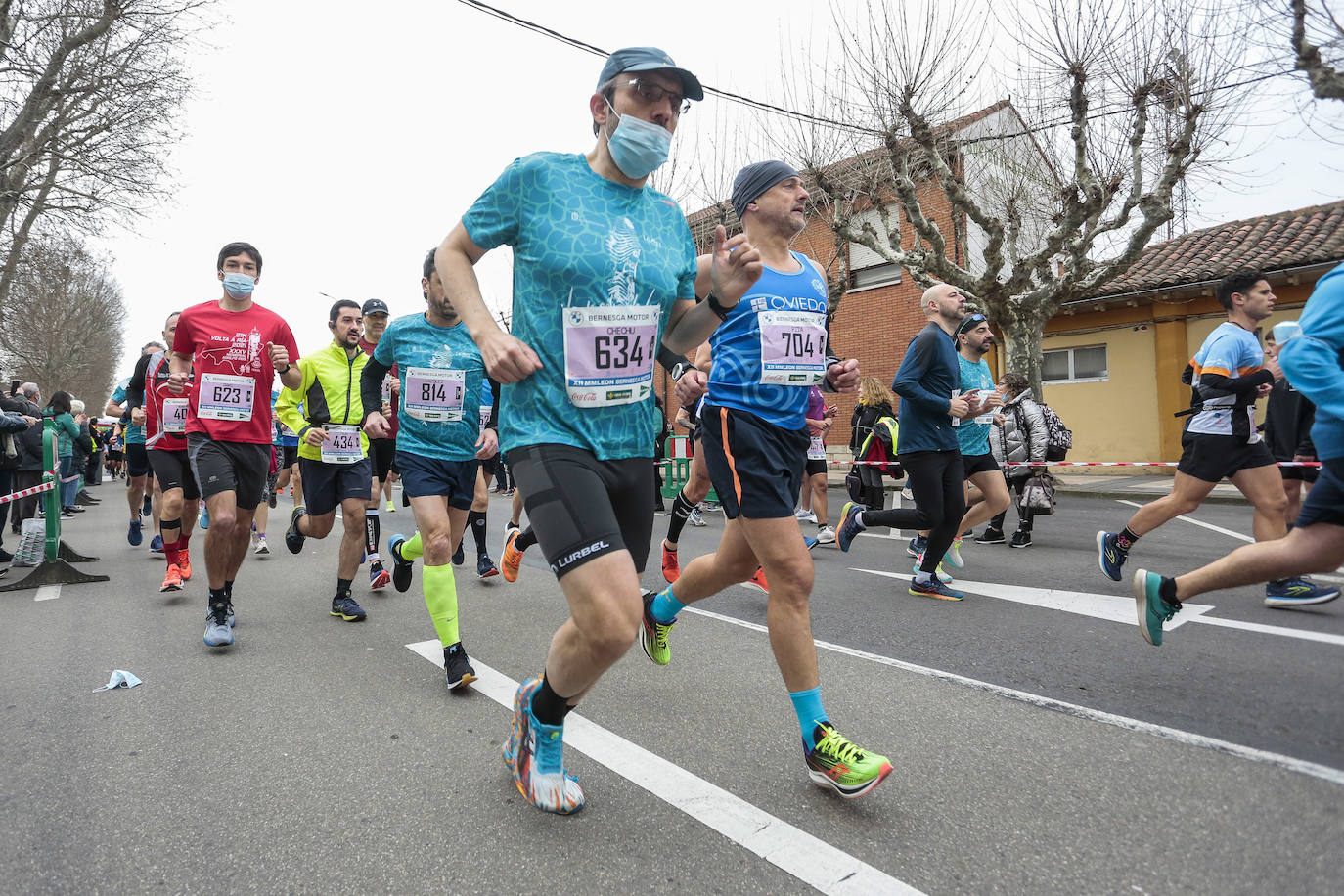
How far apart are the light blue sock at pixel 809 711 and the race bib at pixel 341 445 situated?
3829 mm

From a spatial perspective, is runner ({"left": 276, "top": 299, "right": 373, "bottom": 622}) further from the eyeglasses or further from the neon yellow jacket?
the eyeglasses

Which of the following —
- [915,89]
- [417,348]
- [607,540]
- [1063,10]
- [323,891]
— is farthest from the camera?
[915,89]

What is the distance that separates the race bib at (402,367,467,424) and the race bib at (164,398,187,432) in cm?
301

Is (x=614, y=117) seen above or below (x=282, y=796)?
above

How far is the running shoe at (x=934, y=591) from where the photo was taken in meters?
5.43

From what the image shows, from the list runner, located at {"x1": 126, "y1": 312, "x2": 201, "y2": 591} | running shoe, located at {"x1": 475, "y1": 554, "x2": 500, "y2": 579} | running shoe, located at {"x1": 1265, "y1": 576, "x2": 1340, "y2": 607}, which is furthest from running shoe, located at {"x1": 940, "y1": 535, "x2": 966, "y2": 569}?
runner, located at {"x1": 126, "y1": 312, "x2": 201, "y2": 591}

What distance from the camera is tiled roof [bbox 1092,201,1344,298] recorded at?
51.7 feet

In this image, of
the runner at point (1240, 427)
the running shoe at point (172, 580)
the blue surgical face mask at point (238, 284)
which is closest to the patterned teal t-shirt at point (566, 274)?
the blue surgical face mask at point (238, 284)

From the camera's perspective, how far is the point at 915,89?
14289mm

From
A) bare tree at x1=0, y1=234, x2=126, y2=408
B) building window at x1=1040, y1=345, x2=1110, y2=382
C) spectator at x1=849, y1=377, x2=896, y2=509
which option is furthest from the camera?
bare tree at x1=0, y1=234, x2=126, y2=408

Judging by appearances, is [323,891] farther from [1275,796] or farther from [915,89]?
[915,89]

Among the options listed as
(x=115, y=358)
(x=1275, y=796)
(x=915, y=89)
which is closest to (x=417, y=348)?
(x=1275, y=796)

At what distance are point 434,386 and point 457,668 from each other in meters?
1.59

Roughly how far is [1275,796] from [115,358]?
81.5 meters
